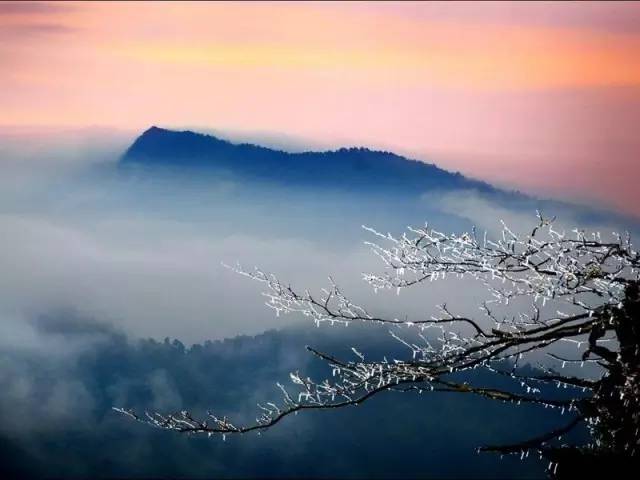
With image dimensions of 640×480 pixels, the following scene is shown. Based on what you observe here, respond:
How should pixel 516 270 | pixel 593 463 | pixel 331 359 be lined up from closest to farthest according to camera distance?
pixel 593 463 < pixel 516 270 < pixel 331 359

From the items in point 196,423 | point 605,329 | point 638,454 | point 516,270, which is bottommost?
point 196,423

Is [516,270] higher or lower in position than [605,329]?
higher

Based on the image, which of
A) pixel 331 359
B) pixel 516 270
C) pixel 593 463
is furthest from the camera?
pixel 331 359

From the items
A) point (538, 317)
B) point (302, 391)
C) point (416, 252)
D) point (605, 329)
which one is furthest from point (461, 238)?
point (302, 391)

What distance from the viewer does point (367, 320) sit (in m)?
6.89

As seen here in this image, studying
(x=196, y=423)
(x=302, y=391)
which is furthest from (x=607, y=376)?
(x=196, y=423)

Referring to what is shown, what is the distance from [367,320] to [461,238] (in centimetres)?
117

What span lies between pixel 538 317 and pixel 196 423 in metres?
3.14

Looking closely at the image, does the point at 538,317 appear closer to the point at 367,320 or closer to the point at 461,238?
the point at 461,238

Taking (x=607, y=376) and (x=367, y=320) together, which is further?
(x=367, y=320)

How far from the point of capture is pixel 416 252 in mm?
6656

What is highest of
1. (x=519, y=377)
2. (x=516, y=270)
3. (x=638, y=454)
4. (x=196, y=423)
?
(x=516, y=270)

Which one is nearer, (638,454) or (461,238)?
(638,454)

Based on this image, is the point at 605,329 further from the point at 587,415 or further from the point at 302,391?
the point at 302,391
